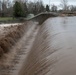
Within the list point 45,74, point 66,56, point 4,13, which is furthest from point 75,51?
point 4,13

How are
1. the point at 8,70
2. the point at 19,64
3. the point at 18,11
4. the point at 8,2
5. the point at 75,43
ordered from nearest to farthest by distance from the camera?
the point at 75,43 → the point at 8,70 → the point at 19,64 → the point at 18,11 → the point at 8,2

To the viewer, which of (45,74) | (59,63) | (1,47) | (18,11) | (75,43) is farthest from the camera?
(18,11)

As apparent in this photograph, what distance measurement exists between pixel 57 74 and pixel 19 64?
5.77 m

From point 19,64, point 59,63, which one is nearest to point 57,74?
point 59,63

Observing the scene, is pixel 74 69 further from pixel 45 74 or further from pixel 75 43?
pixel 75 43

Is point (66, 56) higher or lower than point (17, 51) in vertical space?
higher

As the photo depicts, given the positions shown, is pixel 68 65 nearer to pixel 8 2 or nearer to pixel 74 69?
pixel 74 69

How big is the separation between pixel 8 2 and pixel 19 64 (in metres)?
58.8

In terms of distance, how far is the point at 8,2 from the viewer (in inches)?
2618

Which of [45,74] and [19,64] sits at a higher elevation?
[45,74]

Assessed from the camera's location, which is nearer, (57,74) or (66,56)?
(57,74)

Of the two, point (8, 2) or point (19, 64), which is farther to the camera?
point (8, 2)

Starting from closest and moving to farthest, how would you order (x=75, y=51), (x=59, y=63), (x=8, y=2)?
(x=59, y=63)
(x=75, y=51)
(x=8, y=2)

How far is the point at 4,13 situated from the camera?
56.6m
